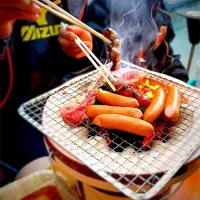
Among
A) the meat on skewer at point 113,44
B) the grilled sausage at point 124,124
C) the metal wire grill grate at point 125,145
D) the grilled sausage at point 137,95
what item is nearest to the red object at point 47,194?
the metal wire grill grate at point 125,145

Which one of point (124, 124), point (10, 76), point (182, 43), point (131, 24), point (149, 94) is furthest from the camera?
point (182, 43)

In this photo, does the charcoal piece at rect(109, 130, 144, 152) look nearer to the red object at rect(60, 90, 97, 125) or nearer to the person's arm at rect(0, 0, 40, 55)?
the red object at rect(60, 90, 97, 125)

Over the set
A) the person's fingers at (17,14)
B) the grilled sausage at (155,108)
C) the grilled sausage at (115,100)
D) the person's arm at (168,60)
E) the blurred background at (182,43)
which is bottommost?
the blurred background at (182,43)

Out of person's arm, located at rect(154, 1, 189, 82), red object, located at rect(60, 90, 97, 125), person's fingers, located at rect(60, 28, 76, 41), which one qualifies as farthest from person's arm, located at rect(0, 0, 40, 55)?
person's arm, located at rect(154, 1, 189, 82)

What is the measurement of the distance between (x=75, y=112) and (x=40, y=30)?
1.36m

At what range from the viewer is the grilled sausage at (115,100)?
1.42m

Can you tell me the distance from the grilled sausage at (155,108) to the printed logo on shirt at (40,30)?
1.52 m

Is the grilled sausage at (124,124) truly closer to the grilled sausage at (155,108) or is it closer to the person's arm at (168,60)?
the grilled sausage at (155,108)

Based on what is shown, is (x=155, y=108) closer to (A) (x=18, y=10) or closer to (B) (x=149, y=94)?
(B) (x=149, y=94)

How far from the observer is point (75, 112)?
1.48m

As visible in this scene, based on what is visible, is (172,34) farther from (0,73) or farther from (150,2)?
(0,73)

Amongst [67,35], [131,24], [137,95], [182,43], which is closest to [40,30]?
[67,35]

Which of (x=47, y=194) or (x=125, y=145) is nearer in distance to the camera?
(x=125, y=145)

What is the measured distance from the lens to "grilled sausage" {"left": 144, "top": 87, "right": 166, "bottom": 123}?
1.32m
